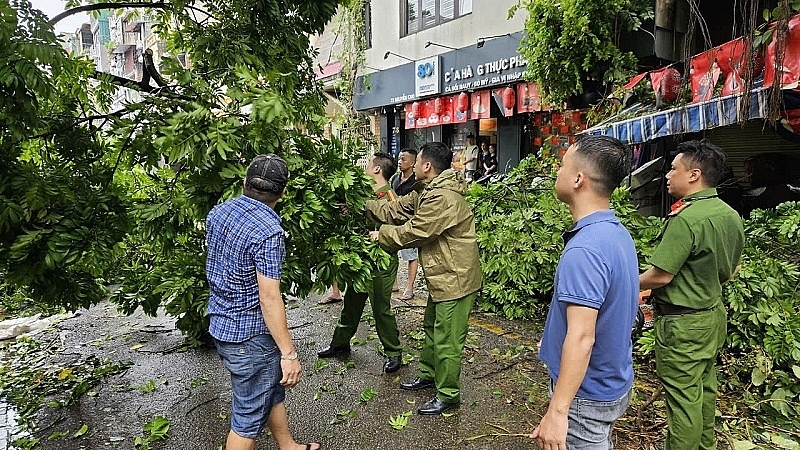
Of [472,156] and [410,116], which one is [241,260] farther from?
[410,116]

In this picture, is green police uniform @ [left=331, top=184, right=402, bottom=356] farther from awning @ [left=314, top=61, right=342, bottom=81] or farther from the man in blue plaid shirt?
awning @ [left=314, top=61, right=342, bottom=81]

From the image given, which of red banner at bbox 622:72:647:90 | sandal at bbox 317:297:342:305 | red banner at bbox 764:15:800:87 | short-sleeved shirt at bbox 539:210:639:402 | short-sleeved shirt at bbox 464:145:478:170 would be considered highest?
red banner at bbox 622:72:647:90

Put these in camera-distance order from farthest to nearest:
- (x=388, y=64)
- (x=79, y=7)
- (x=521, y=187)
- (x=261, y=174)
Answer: (x=388, y=64) < (x=521, y=187) < (x=79, y=7) < (x=261, y=174)

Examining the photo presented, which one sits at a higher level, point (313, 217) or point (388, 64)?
point (388, 64)

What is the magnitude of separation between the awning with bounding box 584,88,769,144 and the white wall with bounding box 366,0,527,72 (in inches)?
194

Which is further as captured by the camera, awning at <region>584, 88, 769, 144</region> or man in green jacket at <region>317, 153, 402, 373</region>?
awning at <region>584, 88, 769, 144</region>

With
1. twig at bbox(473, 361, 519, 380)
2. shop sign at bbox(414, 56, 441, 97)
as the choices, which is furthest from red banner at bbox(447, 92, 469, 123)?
twig at bbox(473, 361, 519, 380)

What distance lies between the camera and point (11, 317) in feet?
24.1

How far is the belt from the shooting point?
9.52 ft

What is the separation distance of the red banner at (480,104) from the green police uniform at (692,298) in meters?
9.47

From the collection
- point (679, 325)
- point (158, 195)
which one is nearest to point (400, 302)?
point (158, 195)

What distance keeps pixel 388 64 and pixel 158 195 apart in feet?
41.5

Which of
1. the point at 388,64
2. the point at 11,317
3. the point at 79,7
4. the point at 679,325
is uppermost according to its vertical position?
the point at 388,64

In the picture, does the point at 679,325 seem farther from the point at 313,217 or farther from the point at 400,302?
the point at 400,302
